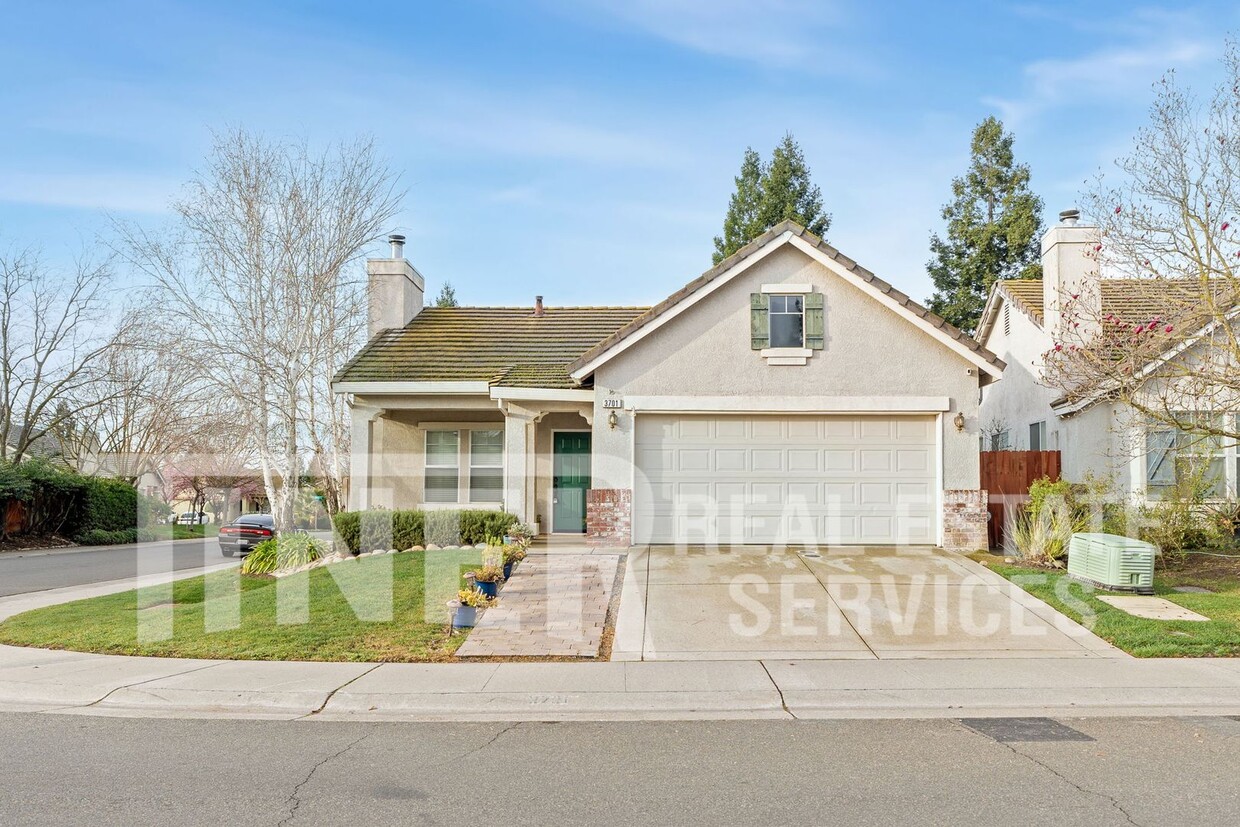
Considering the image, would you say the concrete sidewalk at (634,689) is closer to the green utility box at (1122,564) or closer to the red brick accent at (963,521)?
the green utility box at (1122,564)

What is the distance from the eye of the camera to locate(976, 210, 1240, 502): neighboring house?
14.5 m

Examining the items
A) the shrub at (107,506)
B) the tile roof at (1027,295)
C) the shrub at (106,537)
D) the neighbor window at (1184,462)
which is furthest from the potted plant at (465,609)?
the shrub at (107,506)

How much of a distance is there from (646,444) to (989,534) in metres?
6.27

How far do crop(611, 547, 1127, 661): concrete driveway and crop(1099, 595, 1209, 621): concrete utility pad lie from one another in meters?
0.90

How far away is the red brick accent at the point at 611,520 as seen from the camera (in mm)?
14945

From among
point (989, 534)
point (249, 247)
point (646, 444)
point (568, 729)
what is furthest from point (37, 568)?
point (989, 534)

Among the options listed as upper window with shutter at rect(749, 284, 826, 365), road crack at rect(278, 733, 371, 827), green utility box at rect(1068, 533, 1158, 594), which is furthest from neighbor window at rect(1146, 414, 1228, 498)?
road crack at rect(278, 733, 371, 827)

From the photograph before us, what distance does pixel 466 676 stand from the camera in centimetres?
849

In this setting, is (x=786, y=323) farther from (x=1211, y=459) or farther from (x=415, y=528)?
(x=1211, y=459)

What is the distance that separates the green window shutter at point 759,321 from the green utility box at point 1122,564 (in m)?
5.87

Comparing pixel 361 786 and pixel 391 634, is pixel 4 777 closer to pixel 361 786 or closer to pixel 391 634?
pixel 361 786

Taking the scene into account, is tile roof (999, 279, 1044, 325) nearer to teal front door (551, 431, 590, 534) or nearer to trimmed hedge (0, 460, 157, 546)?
teal front door (551, 431, 590, 534)

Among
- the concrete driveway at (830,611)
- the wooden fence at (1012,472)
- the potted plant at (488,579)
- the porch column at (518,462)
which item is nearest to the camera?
the concrete driveway at (830,611)

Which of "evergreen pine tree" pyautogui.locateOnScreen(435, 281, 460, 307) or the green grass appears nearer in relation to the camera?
the green grass
